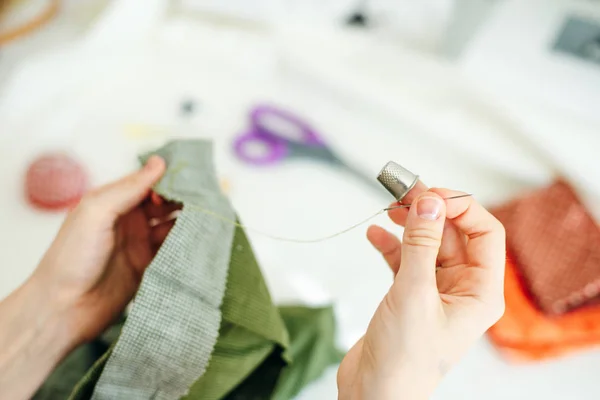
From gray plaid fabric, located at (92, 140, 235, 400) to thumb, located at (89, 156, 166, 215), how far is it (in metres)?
0.02

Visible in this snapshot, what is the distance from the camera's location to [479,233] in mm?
385

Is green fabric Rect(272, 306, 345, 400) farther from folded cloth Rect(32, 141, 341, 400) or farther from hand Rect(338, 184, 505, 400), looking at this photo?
hand Rect(338, 184, 505, 400)

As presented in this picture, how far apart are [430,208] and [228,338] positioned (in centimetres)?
23

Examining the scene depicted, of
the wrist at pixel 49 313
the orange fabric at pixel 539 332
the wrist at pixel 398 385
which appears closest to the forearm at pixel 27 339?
the wrist at pixel 49 313

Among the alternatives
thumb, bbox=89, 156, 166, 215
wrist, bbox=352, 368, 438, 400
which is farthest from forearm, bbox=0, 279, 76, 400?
wrist, bbox=352, 368, 438, 400

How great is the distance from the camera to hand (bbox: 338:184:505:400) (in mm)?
344

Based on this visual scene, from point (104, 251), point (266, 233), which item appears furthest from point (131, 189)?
point (266, 233)

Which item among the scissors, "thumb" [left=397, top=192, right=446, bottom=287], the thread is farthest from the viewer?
the scissors

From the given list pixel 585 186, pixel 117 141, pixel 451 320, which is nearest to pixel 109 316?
pixel 117 141

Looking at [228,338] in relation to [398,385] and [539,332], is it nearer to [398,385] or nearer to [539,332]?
[398,385]

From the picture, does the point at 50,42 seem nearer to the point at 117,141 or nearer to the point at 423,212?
the point at 117,141

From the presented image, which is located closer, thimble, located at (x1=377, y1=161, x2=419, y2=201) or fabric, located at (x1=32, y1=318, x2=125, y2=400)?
thimble, located at (x1=377, y1=161, x2=419, y2=201)

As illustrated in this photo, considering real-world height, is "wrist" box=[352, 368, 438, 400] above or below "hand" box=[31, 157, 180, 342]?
above

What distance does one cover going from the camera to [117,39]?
2.45 feet
